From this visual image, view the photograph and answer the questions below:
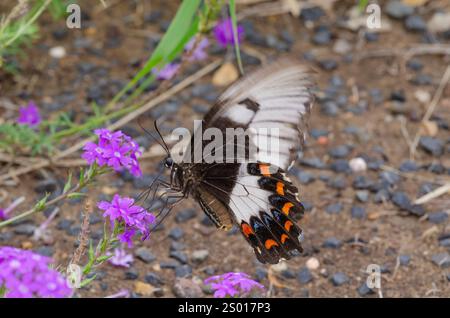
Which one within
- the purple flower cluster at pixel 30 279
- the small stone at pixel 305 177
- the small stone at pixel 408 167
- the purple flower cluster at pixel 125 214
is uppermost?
the small stone at pixel 408 167

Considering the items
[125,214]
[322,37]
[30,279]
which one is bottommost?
[30,279]

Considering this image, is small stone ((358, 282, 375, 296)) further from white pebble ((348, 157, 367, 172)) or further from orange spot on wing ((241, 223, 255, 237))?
white pebble ((348, 157, 367, 172))

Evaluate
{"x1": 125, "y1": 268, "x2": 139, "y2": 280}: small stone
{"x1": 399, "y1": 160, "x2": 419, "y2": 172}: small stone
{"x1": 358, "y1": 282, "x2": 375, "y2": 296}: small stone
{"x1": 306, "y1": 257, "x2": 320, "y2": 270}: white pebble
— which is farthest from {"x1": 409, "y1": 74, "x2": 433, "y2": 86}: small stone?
{"x1": 125, "y1": 268, "x2": 139, "y2": 280}: small stone

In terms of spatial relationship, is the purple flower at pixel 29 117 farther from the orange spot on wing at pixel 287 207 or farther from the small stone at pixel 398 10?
the small stone at pixel 398 10

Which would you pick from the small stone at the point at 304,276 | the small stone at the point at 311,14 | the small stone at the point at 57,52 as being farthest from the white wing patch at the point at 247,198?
the small stone at the point at 311,14

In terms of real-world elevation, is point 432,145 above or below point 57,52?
below

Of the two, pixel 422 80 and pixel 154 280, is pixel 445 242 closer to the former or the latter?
pixel 154 280

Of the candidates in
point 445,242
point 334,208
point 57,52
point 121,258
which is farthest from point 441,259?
Answer: point 57,52
